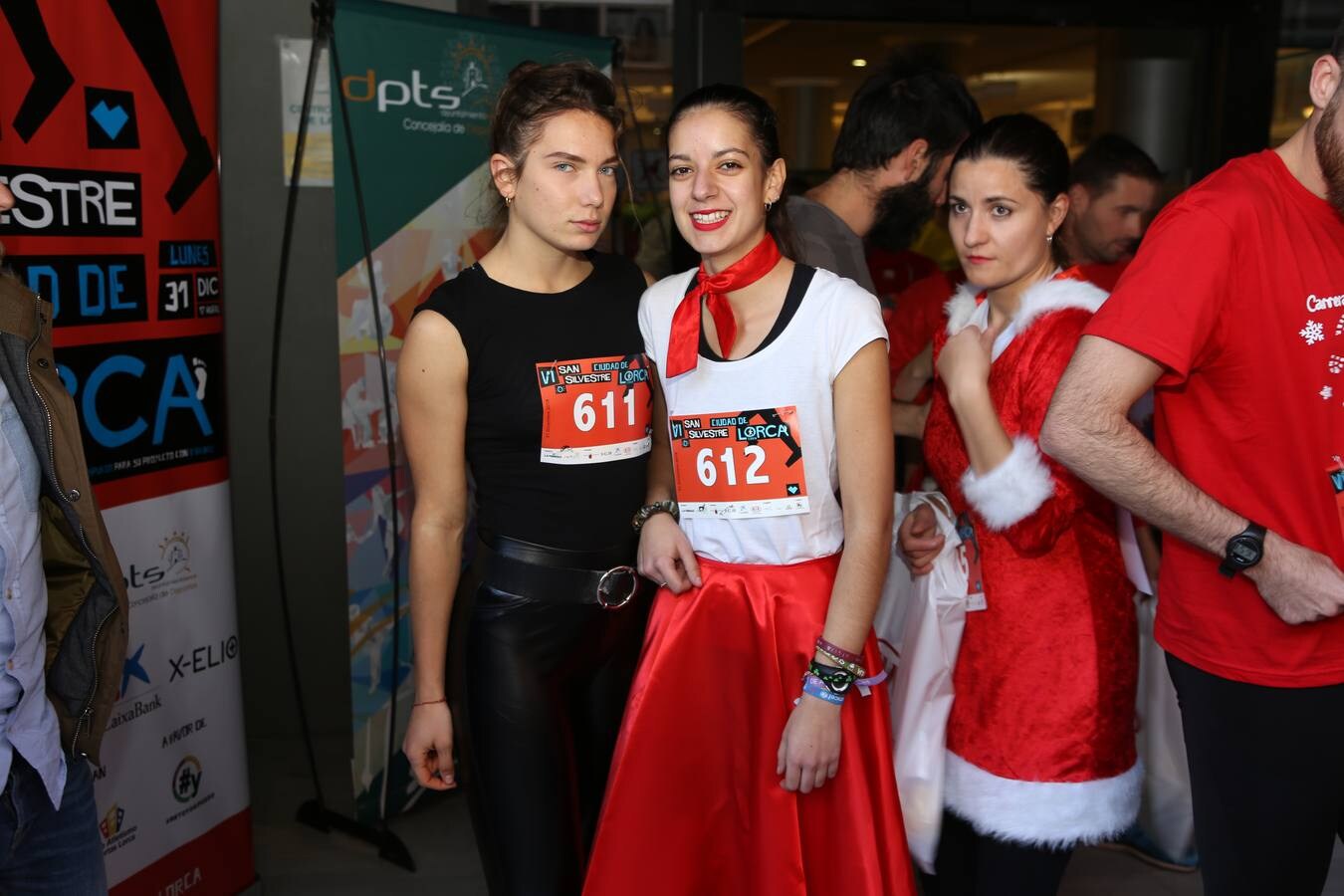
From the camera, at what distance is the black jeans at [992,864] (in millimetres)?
1761

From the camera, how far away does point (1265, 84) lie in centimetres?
412

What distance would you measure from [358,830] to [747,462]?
192cm

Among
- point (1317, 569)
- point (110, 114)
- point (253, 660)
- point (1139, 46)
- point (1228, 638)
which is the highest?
point (1139, 46)

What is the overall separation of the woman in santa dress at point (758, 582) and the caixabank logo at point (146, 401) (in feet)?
3.54

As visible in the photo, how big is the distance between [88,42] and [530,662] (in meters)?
1.32

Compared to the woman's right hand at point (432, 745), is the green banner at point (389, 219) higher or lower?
higher

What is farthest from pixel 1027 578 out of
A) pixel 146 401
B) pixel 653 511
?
pixel 146 401

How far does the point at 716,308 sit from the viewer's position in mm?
1630

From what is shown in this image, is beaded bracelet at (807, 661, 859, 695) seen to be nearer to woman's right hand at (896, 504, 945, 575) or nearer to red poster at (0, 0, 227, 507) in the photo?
woman's right hand at (896, 504, 945, 575)

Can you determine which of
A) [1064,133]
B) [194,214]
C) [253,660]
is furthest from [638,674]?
[1064,133]

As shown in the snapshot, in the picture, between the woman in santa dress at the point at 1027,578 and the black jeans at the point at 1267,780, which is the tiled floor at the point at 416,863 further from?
the black jeans at the point at 1267,780

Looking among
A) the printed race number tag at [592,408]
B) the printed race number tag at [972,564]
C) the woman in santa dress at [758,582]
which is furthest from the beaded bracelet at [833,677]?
the printed race number tag at [592,408]

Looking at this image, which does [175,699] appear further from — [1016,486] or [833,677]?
[1016,486]

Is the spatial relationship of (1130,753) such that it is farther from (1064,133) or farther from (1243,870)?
(1064,133)
